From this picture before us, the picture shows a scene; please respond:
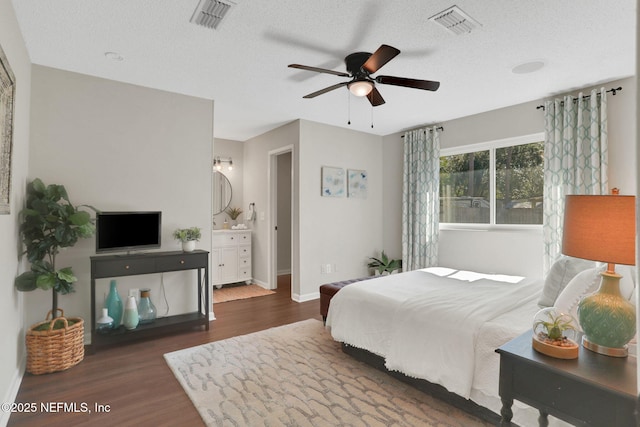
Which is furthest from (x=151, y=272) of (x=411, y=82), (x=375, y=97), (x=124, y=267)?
(x=411, y=82)

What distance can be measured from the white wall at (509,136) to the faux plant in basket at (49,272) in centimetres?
437

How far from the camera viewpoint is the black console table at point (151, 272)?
2951 mm

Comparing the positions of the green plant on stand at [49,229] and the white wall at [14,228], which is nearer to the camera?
the white wall at [14,228]

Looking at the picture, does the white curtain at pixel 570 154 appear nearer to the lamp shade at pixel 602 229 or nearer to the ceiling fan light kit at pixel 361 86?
the ceiling fan light kit at pixel 361 86

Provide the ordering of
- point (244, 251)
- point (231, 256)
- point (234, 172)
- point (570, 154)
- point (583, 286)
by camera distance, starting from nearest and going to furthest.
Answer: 1. point (583, 286)
2. point (570, 154)
3. point (231, 256)
4. point (244, 251)
5. point (234, 172)

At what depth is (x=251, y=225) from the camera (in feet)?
19.0

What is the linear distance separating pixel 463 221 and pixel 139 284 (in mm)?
4216

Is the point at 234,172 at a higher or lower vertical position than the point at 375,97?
lower

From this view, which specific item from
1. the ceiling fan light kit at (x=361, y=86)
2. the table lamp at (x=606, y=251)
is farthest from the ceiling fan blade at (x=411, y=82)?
the table lamp at (x=606, y=251)

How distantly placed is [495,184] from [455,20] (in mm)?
2742

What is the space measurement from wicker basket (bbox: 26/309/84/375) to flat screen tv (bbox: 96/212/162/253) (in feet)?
2.48

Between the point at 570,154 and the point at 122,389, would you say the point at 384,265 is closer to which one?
the point at 570,154

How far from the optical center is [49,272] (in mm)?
2576

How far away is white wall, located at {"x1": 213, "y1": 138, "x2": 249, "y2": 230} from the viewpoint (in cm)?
591
